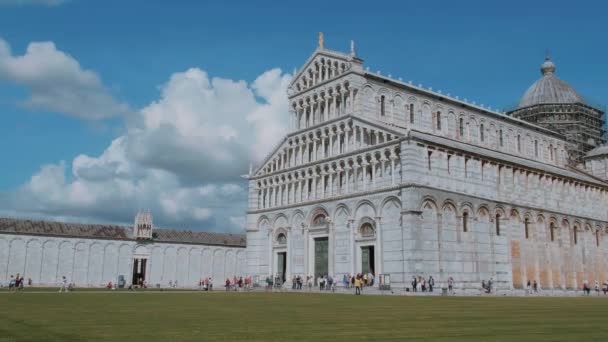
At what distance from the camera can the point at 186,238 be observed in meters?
72.0

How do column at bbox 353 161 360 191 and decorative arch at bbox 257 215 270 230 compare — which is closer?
column at bbox 353 161 360 191

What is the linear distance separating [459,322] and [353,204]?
3283 cm

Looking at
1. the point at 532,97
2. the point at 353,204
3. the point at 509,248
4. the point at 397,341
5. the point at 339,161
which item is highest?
the point at 532,97

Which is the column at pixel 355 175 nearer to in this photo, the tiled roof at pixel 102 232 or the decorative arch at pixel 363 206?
the decorative arch at pixel 363 206

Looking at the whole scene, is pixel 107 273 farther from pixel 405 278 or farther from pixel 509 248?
pixel 509 248

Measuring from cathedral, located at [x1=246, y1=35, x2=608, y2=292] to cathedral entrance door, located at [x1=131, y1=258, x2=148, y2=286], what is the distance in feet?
55.1

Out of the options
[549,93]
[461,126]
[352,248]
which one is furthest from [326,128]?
[549,93]

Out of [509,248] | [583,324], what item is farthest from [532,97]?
[583,324]

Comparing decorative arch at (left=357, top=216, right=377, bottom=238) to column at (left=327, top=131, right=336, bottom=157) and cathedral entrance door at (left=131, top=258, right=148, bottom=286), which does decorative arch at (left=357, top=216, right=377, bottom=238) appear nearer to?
column at (left=327, top=131, right=336, bottom=157)

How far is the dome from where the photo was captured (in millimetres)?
73500

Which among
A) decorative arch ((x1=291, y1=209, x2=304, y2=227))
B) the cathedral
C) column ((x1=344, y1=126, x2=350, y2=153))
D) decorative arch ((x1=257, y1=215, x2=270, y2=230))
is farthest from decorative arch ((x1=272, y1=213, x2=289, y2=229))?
column ((x1=344, y1=126, x2=350, y2=153))

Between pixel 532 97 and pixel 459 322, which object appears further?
pixel 532 97

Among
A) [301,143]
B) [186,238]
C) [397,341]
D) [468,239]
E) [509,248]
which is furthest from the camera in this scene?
[186,238]

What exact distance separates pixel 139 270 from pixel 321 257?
27.7 m
